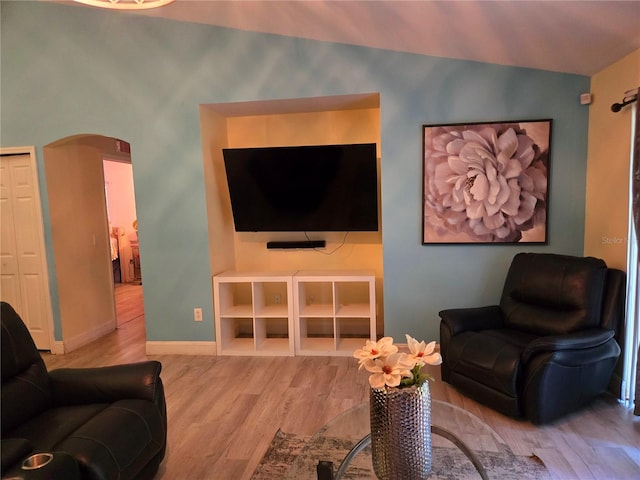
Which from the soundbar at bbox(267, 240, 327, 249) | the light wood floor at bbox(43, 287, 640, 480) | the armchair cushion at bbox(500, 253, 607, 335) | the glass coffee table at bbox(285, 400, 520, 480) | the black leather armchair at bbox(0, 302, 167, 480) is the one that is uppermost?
the soundbar at bbox(267, 240, 327, 249)

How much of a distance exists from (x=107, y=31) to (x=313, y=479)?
4014mm

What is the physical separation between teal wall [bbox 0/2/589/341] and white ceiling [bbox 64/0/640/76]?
139mm

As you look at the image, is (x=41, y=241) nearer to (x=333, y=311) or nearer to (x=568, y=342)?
(x=333, y=311)

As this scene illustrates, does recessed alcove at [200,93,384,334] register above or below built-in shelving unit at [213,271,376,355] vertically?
above

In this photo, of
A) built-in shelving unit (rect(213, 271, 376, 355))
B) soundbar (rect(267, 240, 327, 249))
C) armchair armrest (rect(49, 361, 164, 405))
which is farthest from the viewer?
soundbar (rect(267, 240, 327, 249))

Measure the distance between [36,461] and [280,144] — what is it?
3365 mm

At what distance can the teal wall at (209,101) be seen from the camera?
3232 millimetres

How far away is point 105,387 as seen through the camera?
2.02m

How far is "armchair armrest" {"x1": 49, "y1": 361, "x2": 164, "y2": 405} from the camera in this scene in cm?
201

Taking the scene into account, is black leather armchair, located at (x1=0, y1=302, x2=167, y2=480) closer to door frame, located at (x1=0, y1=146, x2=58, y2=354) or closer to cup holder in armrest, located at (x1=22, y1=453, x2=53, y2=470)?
cup holder in armrest, located at (x1=22, y1=453, x2=53, y2=470)

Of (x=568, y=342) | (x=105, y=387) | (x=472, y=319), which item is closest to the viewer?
(x=105, y=387)

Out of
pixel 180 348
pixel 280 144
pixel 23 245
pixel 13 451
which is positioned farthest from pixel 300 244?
pixel 13 451

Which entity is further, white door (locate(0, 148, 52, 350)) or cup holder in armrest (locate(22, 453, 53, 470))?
white door (locate(0, 148, 52, 350))

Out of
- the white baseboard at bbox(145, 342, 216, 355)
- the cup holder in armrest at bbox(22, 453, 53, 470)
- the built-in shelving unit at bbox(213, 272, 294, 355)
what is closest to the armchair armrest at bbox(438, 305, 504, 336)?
the built-in shelving unit at bbox(213, 272, 294, 355)
